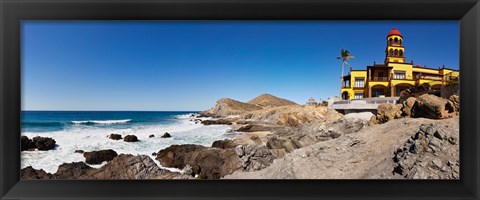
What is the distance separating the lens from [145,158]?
2990 millimetres

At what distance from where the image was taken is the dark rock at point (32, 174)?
52.5 inches

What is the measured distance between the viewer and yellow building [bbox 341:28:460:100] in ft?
11.1

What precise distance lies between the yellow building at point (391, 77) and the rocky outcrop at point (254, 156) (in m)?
1.98

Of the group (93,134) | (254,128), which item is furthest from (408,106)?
(93,134)

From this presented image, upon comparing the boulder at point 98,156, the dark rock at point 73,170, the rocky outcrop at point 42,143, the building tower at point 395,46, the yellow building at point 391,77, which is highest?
the building tower at point 395,46

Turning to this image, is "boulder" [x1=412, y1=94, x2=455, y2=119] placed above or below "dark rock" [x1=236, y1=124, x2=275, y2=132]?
above

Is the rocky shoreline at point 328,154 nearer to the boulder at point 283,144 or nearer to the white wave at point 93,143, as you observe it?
the boulder at point 283,144

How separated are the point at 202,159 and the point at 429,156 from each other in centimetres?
248

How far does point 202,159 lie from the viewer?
3.21m

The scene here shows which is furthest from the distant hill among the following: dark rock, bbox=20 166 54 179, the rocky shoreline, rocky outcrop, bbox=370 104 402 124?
dark rock, bbox=20 166 54 179

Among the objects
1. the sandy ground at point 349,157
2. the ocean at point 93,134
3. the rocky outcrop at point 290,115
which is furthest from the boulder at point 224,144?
the rocky outcrop at point 290,115

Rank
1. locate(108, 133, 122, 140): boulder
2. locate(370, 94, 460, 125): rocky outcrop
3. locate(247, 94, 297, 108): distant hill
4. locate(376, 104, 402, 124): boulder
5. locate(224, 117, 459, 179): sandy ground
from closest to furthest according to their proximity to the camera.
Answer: locate(224, 117, 459, 179): sandy ground
locate(370, 94, 460, 125): rocky outcrop
locate(376, 104, 402, 124): boulder
locate(247, 94, 297, 108): distant hill
locate(108, 133, 122, 140): boulder

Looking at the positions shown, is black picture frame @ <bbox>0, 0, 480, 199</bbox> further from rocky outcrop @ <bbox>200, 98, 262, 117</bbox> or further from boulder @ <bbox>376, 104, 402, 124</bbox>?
rocky outcrop @ <bbox>200, 98, 262, 117</bbox>

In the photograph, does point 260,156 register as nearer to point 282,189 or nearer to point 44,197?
point 282,189
